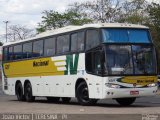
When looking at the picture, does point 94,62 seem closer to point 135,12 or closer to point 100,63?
point 100,63

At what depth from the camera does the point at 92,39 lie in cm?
2208

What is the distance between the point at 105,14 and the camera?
62.6m

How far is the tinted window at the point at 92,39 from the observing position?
21766mm

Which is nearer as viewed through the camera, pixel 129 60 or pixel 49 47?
pixel 129 60

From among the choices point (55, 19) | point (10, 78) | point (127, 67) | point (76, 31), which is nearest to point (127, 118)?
point (127, 67)

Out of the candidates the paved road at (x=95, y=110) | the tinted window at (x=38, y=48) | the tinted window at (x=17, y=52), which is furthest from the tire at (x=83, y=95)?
the tinted window at (x=17, y=52)

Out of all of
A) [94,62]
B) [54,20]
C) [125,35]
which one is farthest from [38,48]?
[54,20]

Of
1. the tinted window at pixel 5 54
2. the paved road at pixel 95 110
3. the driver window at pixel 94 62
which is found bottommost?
the paved road at pixel 95 110

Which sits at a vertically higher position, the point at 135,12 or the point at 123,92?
the point at 135,12

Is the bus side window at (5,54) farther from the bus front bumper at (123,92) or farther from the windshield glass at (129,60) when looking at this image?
the bus front bumper at (123,92)

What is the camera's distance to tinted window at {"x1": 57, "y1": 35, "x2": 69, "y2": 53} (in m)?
24.2

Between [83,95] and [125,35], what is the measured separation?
3235 millimetres

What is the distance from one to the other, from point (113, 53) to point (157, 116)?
5.93 m

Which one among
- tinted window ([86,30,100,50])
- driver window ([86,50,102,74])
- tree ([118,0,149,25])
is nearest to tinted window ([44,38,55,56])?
tinted window ([86,30,100,50])
